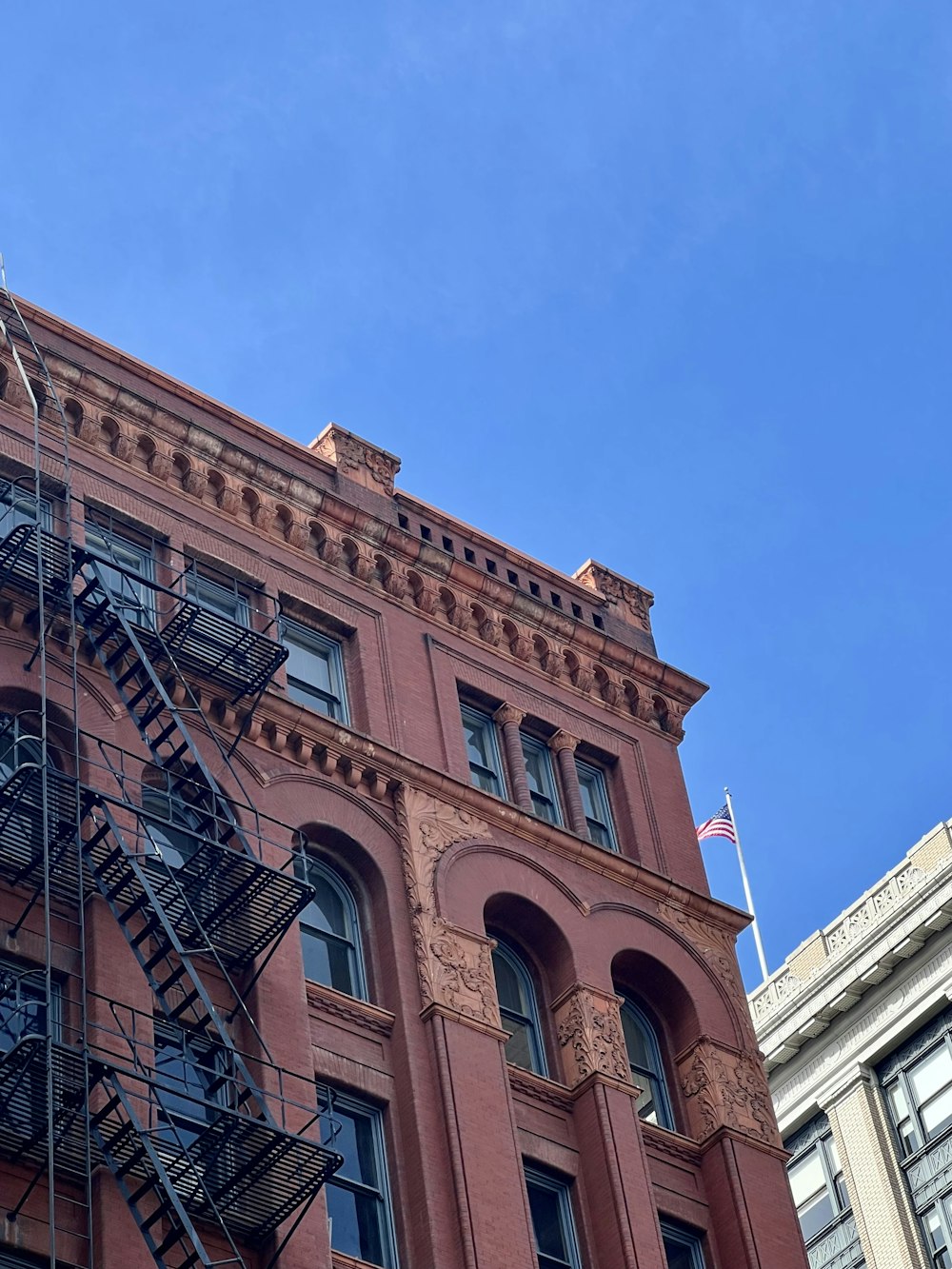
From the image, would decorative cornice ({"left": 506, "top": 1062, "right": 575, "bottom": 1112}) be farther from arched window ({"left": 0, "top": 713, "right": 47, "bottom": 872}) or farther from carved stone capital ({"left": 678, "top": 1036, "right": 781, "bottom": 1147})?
arched window ({"left": 0, "top": 713, "right": 47, "bottom": 872})

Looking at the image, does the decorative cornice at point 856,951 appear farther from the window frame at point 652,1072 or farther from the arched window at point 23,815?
the arched window at point 23,815

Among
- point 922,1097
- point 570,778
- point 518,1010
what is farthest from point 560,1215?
point 922,1097

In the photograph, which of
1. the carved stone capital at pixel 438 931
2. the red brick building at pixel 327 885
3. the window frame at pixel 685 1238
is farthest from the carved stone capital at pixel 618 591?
the window frame at pixel 685 1238

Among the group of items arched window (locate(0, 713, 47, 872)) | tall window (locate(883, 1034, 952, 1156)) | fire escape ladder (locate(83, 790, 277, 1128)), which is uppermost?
tall window (locate(883, 1034, 952, 1156))

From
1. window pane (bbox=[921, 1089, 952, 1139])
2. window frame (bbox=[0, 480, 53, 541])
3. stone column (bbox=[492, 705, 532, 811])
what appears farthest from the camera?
window pane (bbox=[921, 1089, 952, 1139])

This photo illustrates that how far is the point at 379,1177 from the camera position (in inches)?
1347

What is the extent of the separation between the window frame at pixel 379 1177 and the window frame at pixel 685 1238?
4.99 metres

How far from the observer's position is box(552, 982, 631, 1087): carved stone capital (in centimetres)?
3791

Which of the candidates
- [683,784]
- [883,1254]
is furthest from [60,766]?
[883,1254]

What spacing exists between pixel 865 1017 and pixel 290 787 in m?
28.8

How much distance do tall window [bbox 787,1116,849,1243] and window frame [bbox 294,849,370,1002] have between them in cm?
2574

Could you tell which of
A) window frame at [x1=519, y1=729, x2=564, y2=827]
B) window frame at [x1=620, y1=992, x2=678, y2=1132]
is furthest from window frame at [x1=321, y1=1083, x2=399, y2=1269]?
window frame at [x1=519, y1=729, x2=564, y2=827]

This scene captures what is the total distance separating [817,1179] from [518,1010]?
84.8 feet

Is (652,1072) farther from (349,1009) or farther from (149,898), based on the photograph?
(149,898)
